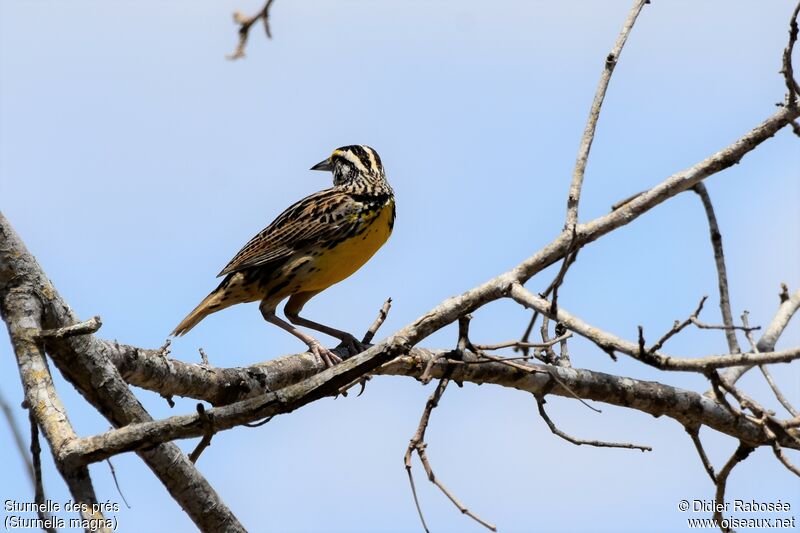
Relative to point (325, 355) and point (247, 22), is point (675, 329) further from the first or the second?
point (325, 355)

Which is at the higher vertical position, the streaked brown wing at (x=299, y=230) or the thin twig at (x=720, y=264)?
the streaked brown wing at (x=299, y=230)

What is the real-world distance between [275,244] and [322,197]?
0.73 metres

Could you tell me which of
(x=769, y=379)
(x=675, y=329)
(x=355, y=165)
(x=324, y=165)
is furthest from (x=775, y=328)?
(x=324, y=165)

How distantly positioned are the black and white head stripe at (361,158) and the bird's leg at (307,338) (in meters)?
1.70

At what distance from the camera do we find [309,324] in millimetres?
9125

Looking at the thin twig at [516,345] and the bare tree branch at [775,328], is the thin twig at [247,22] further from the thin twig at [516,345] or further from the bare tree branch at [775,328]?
the bare tree branch at [775,328]

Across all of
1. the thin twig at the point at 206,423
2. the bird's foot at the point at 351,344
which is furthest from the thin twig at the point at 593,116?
the bird's foot at the point at 351,344

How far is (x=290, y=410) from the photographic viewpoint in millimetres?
4246

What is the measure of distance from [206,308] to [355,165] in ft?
7.29

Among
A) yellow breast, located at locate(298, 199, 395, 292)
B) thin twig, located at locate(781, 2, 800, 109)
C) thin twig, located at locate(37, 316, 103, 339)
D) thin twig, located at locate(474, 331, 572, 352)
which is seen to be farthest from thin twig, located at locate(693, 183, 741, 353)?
thin twig, located at locate(37, 316, 103, 339)

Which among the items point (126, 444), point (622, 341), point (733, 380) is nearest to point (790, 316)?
point (733, 380)

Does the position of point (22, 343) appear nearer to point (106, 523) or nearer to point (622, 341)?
point (106, 523)

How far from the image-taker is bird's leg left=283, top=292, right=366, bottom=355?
8438 millimetres

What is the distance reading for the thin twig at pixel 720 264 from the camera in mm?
6660
